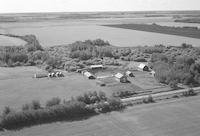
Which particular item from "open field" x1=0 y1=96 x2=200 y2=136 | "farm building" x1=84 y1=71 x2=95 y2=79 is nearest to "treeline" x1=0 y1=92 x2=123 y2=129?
"open field" x1=0 y1=96 x2=200 y2=136

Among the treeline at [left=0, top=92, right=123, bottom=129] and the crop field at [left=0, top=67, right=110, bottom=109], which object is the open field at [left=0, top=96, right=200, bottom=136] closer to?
the treeline at [left=0, top=92, right=123, bottom=129]

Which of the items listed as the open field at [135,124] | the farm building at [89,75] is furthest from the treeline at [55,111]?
the farm building at [89,75]

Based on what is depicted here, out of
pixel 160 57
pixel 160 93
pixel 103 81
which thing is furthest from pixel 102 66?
pixel 160 93

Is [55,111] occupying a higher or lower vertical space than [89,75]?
higher

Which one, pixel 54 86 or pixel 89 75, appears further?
pixel 89 75

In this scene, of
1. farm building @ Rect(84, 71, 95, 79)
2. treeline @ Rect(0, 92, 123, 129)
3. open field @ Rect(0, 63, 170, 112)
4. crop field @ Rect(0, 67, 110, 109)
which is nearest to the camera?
treeline @ Rect(0, 92, 123, 129)

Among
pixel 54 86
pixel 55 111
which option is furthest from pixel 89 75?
pixel 55 111

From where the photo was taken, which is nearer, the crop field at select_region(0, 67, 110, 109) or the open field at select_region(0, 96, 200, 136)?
the open field at select_region(0, 96, 200, 136)

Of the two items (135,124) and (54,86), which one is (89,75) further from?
(135,124)
